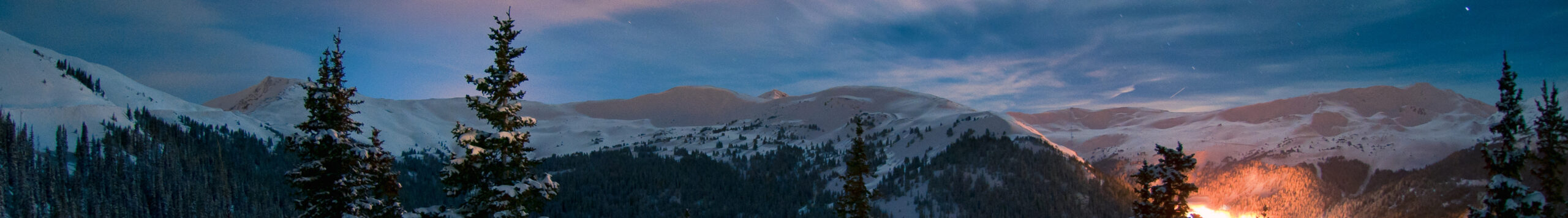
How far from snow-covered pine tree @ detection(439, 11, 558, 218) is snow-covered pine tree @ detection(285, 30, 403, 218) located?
3.81 m

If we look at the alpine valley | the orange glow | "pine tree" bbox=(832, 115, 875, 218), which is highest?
"pine tree" bbox=(832, 115, 875, 218)

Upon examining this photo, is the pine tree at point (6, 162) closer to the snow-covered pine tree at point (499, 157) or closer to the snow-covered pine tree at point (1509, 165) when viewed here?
the snow-covered pine tree at point (499, 157)

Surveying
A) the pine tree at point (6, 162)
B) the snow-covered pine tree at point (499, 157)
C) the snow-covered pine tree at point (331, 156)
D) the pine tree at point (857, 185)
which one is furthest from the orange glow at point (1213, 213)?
the pine tree at point (6, 162)

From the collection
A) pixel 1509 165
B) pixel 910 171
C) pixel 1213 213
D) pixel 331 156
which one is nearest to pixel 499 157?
pixel 331 156

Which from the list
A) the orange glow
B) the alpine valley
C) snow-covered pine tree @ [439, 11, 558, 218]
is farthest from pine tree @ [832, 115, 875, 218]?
the orange glow

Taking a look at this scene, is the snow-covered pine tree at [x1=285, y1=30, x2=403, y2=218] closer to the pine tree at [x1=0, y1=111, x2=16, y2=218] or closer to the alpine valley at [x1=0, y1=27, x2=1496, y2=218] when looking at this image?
the alpine valley at [x1=0, y1=27, x2=1496, y2=218]

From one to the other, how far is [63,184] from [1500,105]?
206 m

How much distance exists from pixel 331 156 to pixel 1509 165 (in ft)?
131

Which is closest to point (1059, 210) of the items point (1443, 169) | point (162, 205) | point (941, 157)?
point (941, 157)

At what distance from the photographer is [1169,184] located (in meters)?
31.9

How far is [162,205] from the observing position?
142 meters

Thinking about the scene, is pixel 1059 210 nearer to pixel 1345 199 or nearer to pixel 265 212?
pixel 1345 199

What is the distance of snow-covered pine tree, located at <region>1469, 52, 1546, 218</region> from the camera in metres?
23.4

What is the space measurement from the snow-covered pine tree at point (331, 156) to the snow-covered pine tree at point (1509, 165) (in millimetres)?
38429
